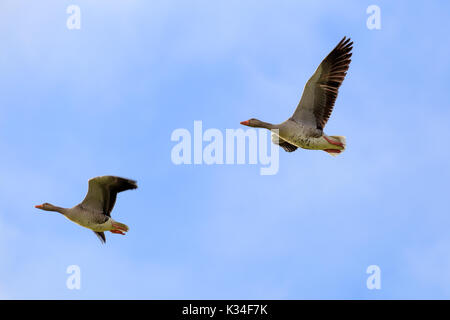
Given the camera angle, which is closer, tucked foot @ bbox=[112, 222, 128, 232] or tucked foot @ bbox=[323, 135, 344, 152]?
tucked foot @ bbox=[323, 135, 344, 152]

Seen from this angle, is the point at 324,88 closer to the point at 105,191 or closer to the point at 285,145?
the point at 285,145

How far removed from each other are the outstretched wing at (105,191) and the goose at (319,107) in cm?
358

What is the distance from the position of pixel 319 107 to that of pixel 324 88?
44 cm

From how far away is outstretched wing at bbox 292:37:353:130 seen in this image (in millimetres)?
14984

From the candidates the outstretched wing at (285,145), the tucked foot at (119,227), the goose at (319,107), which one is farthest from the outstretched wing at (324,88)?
the tucked foot at (119,227)

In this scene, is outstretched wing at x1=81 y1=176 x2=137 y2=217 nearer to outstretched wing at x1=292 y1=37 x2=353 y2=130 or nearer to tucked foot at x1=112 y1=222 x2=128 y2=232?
tucked foot at x1=112 y1=222 x2=128 y2=232

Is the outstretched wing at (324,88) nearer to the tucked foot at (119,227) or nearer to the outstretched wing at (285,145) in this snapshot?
the outstretched wing at (285,145)

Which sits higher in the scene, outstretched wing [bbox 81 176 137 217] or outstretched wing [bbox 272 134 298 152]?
outstretched wing [bbox 272 134 298 152]

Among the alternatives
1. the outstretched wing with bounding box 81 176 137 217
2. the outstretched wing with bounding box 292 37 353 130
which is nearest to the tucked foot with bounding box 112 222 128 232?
the outstretched wing with bounding box 81 176 137 217

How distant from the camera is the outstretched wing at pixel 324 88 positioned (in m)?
15.0
